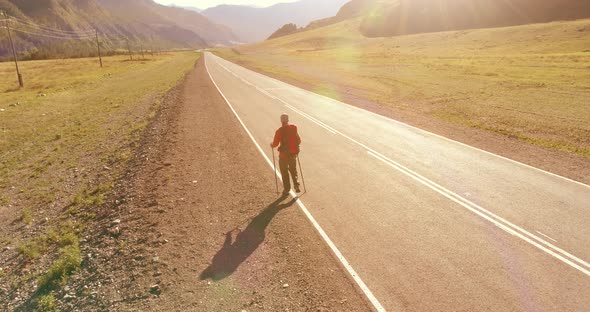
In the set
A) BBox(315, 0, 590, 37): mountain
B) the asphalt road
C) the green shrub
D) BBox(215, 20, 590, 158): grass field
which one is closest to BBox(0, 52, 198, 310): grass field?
the green shrub

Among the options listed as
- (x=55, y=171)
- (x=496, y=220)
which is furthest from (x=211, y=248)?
(x=55, y=171)

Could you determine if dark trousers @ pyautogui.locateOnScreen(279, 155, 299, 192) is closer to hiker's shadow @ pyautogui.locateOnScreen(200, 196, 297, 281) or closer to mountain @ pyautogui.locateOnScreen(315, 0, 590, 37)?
hiker's shadow @ pyautogui.locateOnScreen(200, 196, 297, 281)

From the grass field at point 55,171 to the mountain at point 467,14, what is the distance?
121019mm

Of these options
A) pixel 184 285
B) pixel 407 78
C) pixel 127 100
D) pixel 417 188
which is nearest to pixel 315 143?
pixel 417 188

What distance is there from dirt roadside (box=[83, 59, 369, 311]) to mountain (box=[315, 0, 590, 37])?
5086 inches

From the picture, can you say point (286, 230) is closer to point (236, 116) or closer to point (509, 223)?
point (509, 223)

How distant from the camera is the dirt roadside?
6113mm

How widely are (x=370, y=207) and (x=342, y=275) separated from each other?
2.91 meters

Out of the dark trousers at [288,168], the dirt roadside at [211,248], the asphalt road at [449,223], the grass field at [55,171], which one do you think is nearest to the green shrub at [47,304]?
the grass field at [55,171]

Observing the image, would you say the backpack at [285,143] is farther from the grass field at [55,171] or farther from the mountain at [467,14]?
the mountain at [467,14]

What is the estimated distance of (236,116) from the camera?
20.7m

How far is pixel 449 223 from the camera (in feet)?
27.1

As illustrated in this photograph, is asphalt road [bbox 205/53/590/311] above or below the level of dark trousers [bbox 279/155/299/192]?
below

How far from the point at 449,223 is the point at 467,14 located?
139839mm
